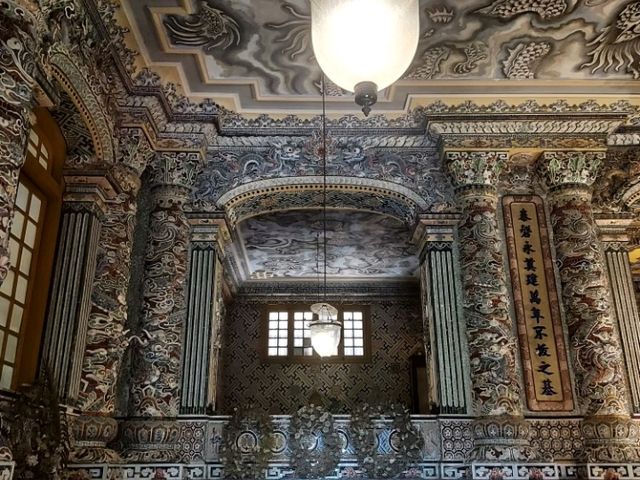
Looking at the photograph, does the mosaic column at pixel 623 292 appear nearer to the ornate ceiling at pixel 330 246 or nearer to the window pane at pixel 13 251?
the ornate ceiling at pixel 330 246

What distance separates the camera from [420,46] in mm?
6387

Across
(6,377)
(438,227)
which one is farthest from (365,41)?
A: (438,227)

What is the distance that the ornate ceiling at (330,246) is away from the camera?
10227mm

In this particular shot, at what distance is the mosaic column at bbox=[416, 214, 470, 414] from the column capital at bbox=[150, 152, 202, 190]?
2.69 metres

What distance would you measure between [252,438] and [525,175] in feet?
14.2

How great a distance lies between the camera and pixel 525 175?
7547mm

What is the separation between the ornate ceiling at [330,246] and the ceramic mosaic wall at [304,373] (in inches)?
43.0

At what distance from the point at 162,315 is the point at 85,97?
7.75ft

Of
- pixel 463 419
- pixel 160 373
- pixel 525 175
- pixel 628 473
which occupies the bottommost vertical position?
pixel 628 473

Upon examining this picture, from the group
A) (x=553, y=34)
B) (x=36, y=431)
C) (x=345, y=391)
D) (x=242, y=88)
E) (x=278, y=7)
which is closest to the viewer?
(x=36, y=431)

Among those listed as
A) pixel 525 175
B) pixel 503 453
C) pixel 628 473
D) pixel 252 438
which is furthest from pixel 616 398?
pixel 252 438

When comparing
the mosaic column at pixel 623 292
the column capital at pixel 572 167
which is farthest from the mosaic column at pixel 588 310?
the mosaic column at pixel 623 292

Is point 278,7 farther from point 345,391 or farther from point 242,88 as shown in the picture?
point 345,391

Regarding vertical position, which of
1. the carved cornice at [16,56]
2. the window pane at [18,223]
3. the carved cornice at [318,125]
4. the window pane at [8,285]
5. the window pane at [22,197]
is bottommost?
the window pane at [8,285]
